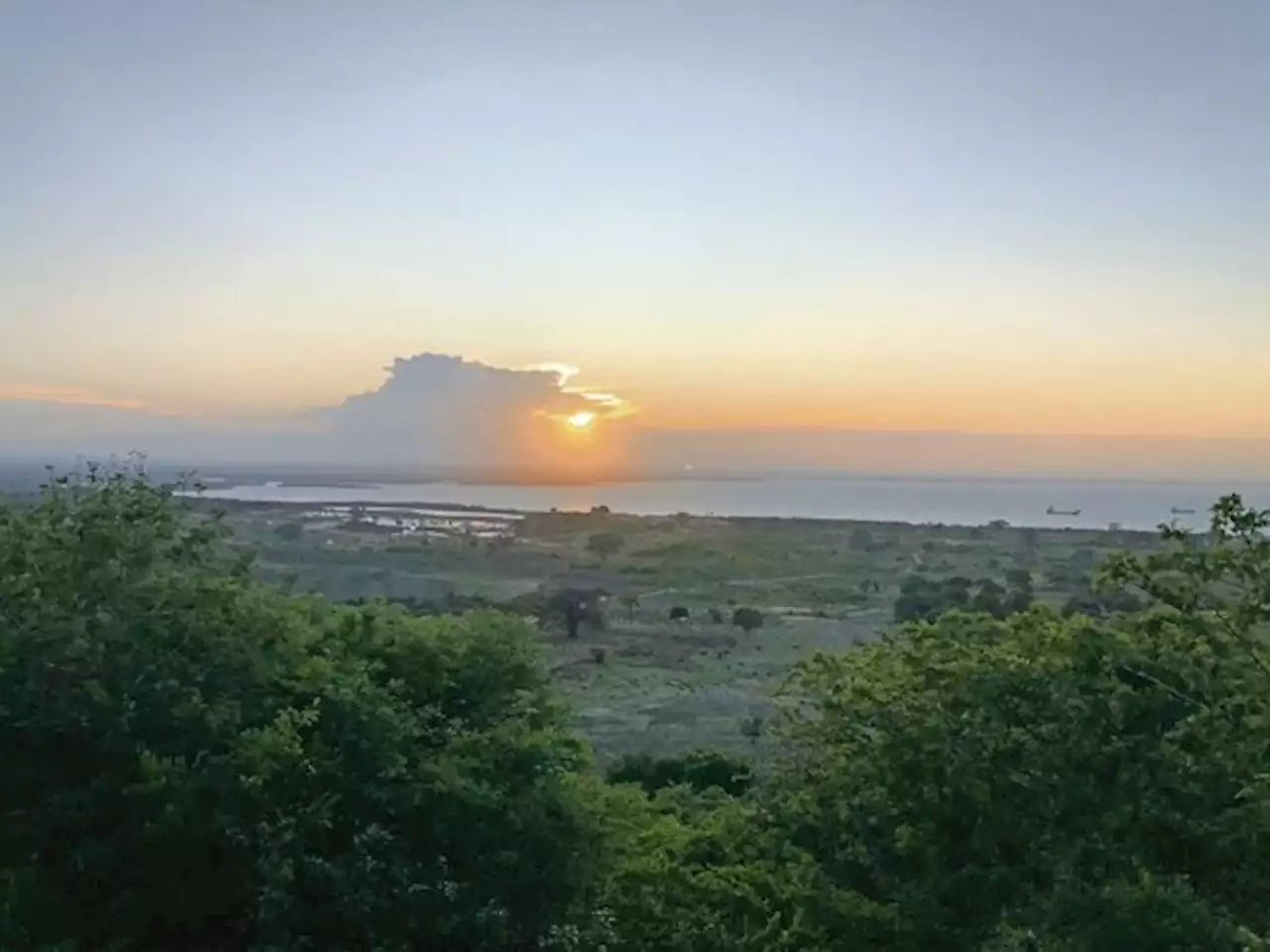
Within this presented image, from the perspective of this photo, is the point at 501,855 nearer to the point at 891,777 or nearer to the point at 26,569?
the point at 891,777

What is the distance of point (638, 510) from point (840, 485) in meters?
69.3

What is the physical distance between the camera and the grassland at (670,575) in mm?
31828

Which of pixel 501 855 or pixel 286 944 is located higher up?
pixel 501 855

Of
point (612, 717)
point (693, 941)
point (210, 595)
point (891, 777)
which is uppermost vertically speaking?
point (210, 595)

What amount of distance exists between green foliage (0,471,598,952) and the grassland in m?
3.24

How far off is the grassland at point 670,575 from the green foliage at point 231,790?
3238mm

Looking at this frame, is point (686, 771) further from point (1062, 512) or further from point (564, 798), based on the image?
point (1062, 512)

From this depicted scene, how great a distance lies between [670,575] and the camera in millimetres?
62688

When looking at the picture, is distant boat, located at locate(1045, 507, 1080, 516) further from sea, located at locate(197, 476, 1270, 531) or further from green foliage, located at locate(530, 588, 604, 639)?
green foliage, located at locate(530, 588, 604, 639)

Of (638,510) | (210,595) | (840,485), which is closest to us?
(210,595)

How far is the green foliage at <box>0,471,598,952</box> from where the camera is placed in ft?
32.4

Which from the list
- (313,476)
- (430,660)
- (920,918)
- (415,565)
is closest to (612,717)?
(430,660)

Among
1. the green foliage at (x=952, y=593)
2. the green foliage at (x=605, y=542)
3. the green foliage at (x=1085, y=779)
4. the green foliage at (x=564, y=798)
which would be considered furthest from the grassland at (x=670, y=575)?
the green foliage at (x=1085, y=779)

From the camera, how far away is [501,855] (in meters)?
10.3
